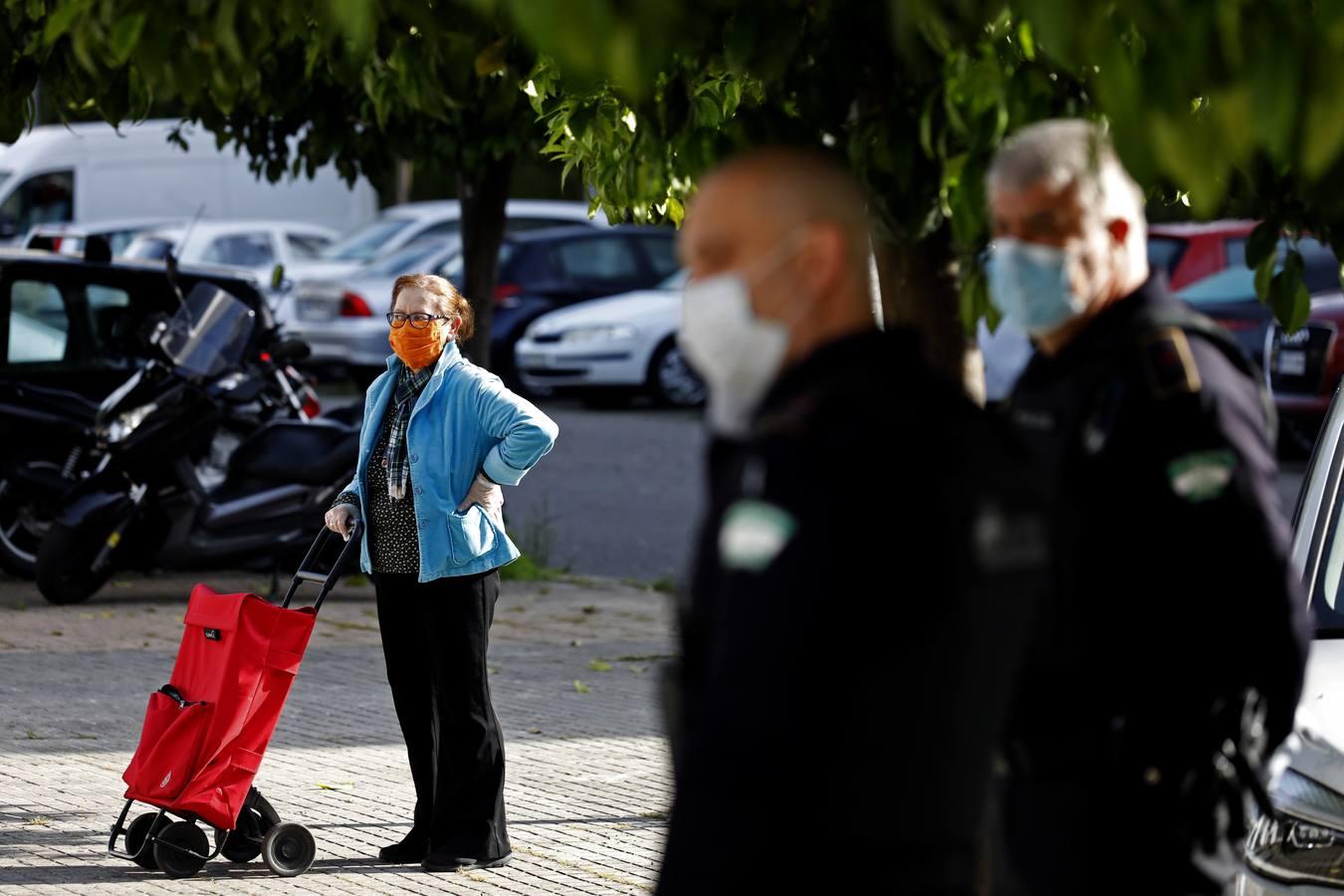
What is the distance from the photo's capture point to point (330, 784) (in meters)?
7.18

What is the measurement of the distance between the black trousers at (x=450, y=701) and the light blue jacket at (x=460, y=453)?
0.10 metres

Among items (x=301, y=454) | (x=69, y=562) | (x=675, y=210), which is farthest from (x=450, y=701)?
(x=69, y=562)

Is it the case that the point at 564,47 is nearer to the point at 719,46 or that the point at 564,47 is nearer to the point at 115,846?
the point at 719,46

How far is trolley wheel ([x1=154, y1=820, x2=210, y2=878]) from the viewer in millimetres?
5891

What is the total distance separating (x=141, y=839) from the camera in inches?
237

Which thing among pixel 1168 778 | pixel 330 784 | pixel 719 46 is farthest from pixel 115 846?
pixel 1168 778

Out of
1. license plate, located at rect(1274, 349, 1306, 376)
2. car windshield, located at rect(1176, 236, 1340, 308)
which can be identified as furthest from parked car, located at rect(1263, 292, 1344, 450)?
car windshield, located at rect(1176, 236, 1340, 308)

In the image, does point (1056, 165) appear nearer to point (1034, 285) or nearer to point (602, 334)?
point (1034, 285)

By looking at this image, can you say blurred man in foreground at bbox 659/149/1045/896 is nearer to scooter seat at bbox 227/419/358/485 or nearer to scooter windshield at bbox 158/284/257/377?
scooter seat at bbox 227/419/358/485

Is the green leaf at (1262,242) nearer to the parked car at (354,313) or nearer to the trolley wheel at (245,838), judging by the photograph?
the trolley wheel at (245,838)

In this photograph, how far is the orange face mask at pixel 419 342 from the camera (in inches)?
239

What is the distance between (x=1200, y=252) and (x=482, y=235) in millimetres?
8053

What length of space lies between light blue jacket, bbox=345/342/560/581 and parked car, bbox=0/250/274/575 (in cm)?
502

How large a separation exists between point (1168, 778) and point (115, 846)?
4.08 meters
